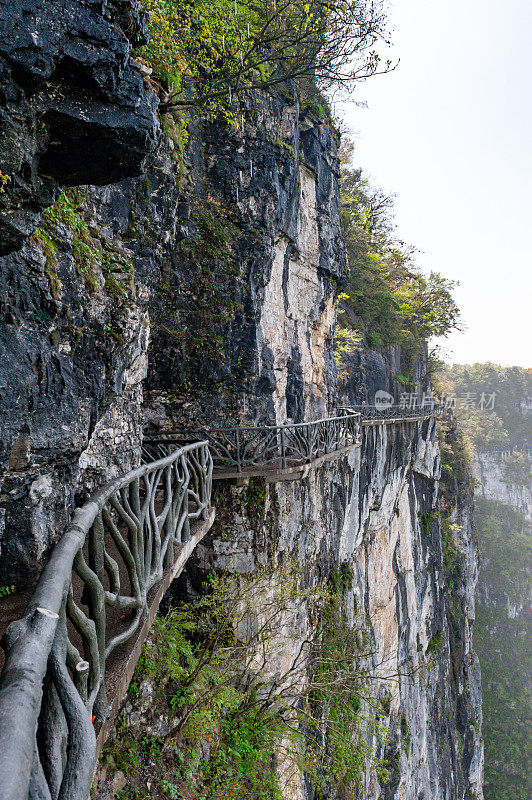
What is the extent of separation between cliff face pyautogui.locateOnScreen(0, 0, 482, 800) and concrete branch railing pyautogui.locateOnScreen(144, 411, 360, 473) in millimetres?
522

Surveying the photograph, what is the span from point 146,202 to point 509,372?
71.7 m

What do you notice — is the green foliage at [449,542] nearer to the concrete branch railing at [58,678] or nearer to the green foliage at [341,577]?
the green foliage at [341,577]

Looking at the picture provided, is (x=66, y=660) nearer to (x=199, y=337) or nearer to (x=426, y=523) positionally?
(x=199, y=337)

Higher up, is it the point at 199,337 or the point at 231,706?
the point at 199,337

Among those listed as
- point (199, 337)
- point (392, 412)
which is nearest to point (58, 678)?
point (199, 337)

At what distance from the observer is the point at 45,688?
136 centimetres

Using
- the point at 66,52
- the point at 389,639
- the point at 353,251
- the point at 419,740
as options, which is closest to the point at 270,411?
the point at 66,52

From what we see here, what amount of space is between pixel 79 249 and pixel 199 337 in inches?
207

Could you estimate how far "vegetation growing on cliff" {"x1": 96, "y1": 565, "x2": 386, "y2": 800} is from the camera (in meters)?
5.44

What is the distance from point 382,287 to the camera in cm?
2270

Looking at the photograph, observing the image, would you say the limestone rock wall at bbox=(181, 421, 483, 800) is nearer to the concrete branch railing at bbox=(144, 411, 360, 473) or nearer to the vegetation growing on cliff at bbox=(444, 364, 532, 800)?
the concrete branch railing at bbox=(144, 411, 360, 473)

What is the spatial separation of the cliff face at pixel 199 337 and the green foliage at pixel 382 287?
1.85 m

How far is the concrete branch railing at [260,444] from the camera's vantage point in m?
7.65

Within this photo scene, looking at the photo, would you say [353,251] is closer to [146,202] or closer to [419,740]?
[146,202]
